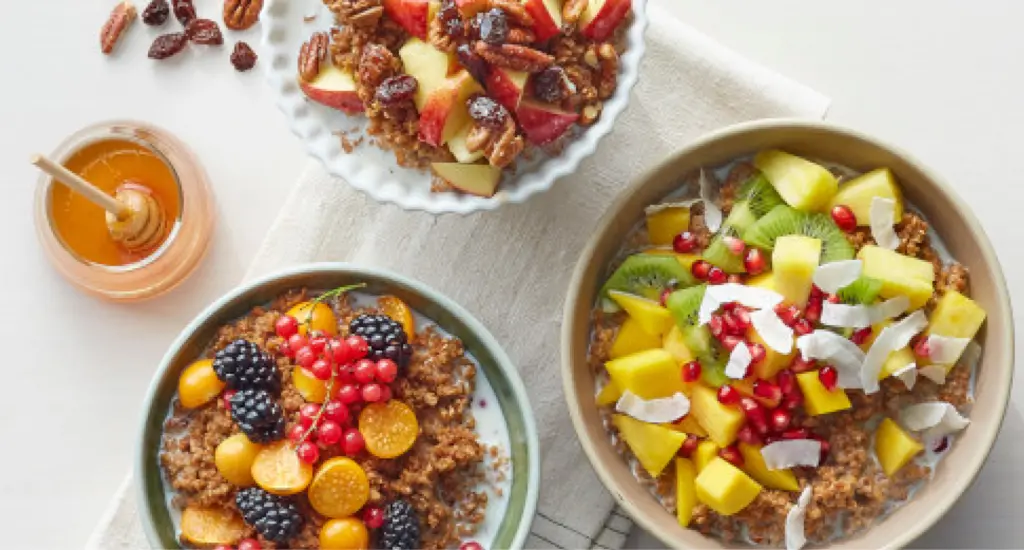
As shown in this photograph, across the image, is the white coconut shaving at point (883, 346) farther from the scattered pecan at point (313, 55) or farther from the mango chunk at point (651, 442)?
the scattered pecan at point (313, 55)

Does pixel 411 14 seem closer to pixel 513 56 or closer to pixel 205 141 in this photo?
pixel 513 56

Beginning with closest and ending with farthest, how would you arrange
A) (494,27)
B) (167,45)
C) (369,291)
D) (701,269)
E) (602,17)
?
1. (494,27)
2. (602,17)
3. (701,269)
4. (369,291)
5. (167,45)

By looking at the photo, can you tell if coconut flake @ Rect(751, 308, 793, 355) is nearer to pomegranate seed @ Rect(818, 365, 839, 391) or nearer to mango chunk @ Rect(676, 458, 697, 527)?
pomegranate seed @ Rect(818, 365, 839, 391)

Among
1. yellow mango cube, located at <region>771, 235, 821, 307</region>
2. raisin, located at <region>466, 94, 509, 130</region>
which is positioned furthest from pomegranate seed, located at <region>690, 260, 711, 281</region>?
raisin, located at <region>466, 94, 509, 130</region>

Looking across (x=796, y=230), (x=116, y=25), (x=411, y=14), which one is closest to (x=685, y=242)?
(x=796, y=230)

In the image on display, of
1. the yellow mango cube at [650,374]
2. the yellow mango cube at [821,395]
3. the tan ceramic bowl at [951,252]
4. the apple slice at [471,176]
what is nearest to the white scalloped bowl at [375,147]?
the apple slice at [471,176]
